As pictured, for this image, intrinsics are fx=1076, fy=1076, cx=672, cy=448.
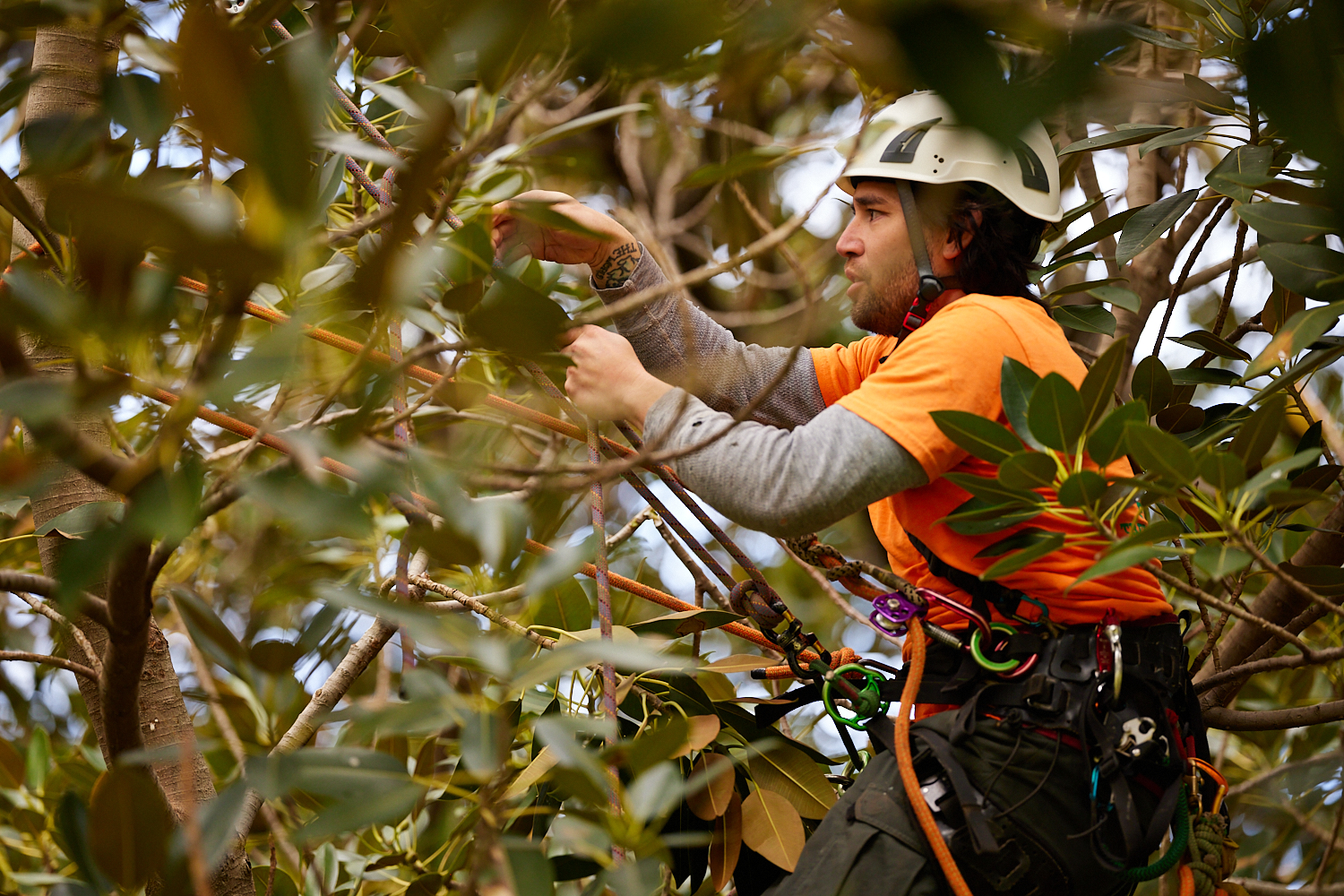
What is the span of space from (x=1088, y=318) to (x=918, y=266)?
350mm

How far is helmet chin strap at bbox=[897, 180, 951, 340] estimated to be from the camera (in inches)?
62.6

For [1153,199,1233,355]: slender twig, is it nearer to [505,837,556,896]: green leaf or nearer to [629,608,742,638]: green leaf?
[629,608,742,638]: green leaf

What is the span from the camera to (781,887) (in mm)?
1287

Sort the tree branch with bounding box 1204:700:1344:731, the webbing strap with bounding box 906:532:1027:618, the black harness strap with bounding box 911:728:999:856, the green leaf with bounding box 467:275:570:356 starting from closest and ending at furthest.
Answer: the green leaf with bounding box 467:275:570:356, the black harness strap with bounding box 911:728:999:856, the webbing strap with bounding box 906:532:1027:618, the tree branch with bounding box 1204:700:1344:731

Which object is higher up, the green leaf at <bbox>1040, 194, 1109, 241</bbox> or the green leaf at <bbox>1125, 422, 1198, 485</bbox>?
the green leaf at <bbox>1125, 422, 1198, 485</bbox>

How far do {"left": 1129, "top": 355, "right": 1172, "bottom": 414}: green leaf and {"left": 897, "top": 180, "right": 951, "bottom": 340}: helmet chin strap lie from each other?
0.32 m

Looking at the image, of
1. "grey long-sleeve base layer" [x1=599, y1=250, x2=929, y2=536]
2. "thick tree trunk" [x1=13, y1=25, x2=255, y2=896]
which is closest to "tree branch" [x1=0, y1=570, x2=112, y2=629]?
"thick tree trunk" [x1=13, y1=25, x2=255, y2=896]

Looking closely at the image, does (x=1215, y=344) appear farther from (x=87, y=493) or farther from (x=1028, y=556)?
(x=87, y=493)

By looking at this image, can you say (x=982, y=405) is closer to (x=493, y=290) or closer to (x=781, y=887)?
(x=781, y=887)

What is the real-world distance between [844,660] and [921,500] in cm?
27

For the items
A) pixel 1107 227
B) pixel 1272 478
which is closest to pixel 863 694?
pixel 1272 478

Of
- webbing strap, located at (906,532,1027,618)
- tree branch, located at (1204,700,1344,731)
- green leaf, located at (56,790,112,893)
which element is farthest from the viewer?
tree branch, located at (1204,700,1344,731)

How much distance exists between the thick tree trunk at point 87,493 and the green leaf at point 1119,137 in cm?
135

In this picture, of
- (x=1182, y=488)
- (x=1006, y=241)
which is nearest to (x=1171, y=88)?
(x=1182, y=488)
